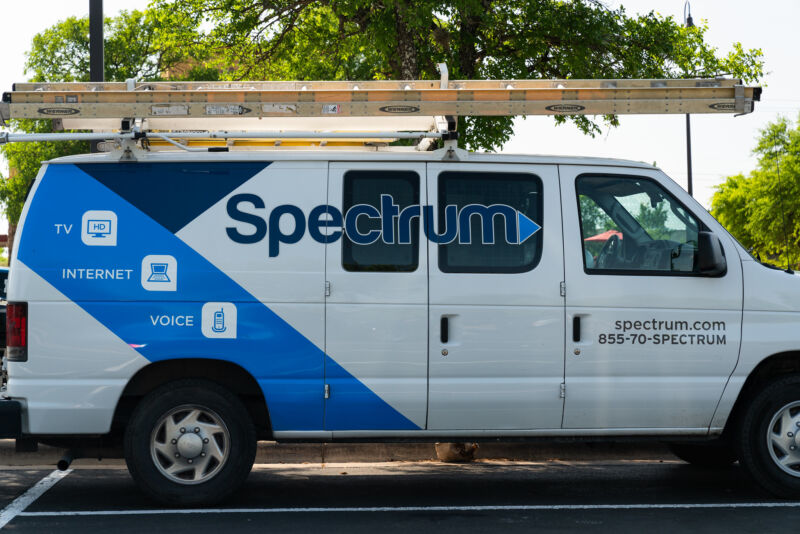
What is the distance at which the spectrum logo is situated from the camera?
6293 mm

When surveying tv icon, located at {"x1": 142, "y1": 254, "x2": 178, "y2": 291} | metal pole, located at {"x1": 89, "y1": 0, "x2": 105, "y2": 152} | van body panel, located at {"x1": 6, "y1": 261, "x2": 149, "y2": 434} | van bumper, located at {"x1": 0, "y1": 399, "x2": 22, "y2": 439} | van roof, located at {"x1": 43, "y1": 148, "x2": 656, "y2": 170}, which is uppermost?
metal pole, located at {"x1": 89, "y1": 0, "x2": 105, "y2": 152}

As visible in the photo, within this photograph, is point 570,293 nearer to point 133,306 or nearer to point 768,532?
point 768,532

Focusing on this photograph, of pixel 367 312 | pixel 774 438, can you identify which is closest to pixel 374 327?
pixel 367 312

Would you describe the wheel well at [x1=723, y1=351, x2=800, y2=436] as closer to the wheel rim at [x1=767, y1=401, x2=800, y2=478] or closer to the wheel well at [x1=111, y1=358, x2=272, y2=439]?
the wheel rim at [x1=767, y1=401, x2=800, y2=478]

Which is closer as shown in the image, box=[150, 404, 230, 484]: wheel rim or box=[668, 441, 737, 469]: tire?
box=[150, 404, 230, 484]: wheel rim

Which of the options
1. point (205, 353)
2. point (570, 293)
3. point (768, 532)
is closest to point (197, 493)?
point (205, 353)

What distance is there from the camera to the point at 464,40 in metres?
12.1

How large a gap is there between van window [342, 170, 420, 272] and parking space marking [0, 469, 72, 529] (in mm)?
2672

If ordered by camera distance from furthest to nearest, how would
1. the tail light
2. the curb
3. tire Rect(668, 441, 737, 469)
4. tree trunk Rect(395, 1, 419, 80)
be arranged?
tree trunk Rect(395, 1, 419, 80) < the curb < tire Rect(668, 441, 737, 469) < the tail light

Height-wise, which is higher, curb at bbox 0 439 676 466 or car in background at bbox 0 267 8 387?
car in background at bbox 0 267 8 387

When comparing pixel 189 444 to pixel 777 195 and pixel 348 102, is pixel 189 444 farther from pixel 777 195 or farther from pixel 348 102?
pixel 777 195

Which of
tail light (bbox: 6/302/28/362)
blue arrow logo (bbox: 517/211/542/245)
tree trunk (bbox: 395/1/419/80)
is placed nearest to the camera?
tail light (bbox: 6/302/28/362)

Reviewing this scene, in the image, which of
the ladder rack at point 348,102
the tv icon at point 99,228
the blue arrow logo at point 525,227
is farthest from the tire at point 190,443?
the blue arrow logo at point 525,227

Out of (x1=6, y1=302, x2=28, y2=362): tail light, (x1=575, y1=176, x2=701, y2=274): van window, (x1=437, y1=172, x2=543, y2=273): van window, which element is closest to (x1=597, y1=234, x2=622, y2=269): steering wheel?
(x1=575, y1=176, x2=701, y2=274): van window
